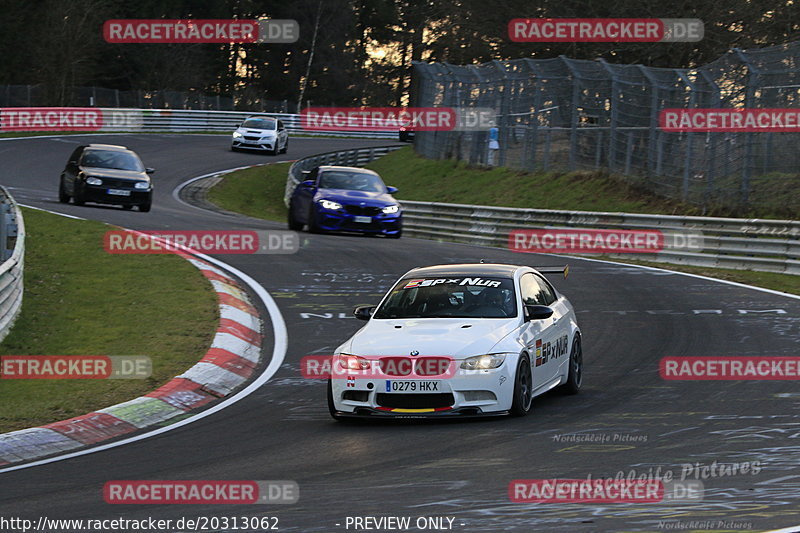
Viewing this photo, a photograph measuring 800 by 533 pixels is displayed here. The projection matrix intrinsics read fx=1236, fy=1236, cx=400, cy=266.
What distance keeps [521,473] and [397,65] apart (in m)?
92.3

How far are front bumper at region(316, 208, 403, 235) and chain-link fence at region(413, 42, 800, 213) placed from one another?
6869 millimetres

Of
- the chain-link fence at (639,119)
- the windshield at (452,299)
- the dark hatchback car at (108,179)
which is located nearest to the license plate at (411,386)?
the windshield at (452,299)

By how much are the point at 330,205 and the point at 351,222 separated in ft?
1.82

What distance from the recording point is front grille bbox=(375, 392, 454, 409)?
9836mm

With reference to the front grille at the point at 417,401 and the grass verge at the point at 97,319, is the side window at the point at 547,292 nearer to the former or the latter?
the front grille at the point at 417,401

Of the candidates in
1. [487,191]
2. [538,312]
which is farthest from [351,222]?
[538,312]

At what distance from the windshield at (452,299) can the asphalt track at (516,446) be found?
96 centimetres

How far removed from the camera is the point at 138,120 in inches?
2437

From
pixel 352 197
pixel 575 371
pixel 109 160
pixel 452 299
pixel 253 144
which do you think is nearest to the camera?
pixel 452 299

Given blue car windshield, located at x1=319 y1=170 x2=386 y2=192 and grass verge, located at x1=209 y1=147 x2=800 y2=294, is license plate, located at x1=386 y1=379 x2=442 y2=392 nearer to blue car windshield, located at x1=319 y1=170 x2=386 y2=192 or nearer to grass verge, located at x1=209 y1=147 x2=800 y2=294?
grass verge, located at x1=209 y1=147 x2=800 y2=294

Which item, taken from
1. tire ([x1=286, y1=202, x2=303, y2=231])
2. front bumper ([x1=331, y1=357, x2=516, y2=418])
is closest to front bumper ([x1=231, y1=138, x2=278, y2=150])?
tire ([x1=286, y1=202, x2=303, y2=231])

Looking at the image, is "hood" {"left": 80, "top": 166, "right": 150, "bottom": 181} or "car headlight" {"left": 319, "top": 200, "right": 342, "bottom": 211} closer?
"car headlight" {"left": 319, "top": 200, "right": 342, "bottom": 211}

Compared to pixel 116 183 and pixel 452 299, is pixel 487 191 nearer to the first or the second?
pixel 116 183

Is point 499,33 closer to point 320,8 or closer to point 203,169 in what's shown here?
point 203,169
